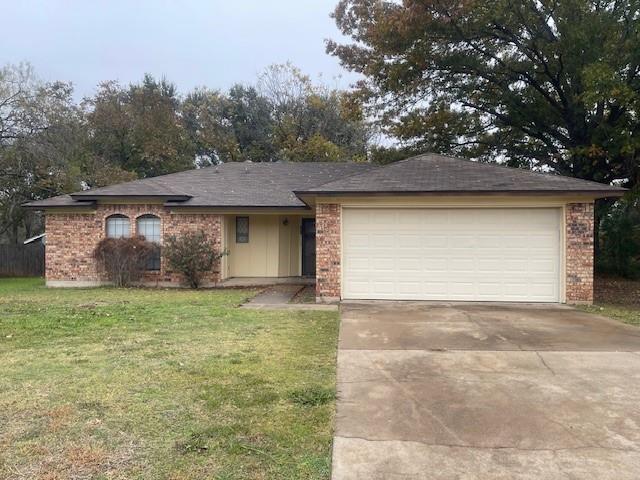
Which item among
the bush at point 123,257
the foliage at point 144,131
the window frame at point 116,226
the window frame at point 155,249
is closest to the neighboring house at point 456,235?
the window frame at point 155,249

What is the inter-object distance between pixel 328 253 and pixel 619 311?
5885mm

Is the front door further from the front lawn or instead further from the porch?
the front lawn

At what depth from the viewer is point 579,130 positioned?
1664cm

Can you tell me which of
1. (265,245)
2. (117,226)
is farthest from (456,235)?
(117,226)

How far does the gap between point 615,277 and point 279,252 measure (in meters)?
12.5

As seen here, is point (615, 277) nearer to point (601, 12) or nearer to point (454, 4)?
point (601, 12)

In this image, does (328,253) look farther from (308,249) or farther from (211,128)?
(211,128)

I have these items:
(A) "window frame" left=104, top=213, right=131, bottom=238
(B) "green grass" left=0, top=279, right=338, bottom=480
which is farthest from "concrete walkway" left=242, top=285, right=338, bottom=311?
(A) "window frame" left=104, top=213, right=131, bottom=238

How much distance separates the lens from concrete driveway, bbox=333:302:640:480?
3.19 metres

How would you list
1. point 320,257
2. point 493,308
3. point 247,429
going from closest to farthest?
point 247,429
point 493,308
point 320,257

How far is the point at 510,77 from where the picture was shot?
55.0 ft

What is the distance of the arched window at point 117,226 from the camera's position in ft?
48.5

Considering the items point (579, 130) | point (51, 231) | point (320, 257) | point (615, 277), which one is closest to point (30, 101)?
point (51, 231)

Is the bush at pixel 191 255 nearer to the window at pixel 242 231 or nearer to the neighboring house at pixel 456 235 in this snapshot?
the window at pixel 242 231
